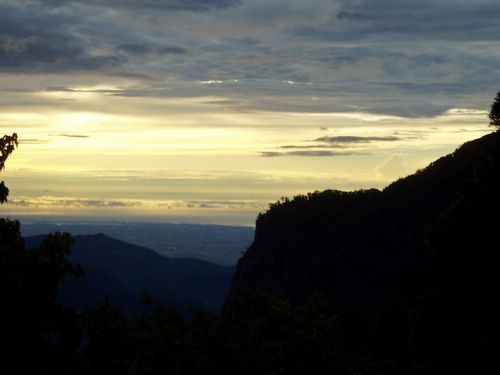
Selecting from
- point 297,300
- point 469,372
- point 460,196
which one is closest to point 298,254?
point 297,300

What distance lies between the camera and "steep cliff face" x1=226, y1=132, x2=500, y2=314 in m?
120

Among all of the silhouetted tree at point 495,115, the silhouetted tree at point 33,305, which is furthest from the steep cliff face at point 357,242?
the silhouetted tree at point 33,305

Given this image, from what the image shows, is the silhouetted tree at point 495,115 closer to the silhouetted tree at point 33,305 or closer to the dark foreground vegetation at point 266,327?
the dark foreground vegetation at point 266,327

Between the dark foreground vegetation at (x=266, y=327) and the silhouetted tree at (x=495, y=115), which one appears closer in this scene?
the dark foreground vegetation at (x=266, y=327)

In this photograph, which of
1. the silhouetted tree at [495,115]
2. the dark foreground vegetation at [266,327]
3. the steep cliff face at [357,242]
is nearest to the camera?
the dark foreground vegetation at [266,327]

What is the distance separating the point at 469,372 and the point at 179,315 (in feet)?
35.0

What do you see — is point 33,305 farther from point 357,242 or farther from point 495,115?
point 357,242

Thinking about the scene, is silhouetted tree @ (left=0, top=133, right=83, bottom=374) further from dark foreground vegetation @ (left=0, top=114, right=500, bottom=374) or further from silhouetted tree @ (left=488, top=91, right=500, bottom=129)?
silhouetted tree @ (left=488, top=91, right=500, bottom=129)

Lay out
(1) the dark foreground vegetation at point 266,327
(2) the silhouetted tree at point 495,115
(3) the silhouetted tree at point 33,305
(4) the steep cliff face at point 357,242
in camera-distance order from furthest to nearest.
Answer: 1. (4) the steep cliff face at point 357,242
2. (2) the silhouetted tree at point 495,115
3. (3) the silhouetted tree at point 33,305
4. (1) the dark foreground vegetation at point 266,327

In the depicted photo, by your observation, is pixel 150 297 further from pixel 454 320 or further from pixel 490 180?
pixel 454 320

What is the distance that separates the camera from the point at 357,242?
141500 millimetres

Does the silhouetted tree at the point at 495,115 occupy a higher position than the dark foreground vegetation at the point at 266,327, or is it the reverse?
the silhouetted tree at the point at 495,115

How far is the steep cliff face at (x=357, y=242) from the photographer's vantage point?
120 m

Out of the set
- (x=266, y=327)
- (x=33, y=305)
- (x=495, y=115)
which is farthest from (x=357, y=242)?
(x=266, y=327)
